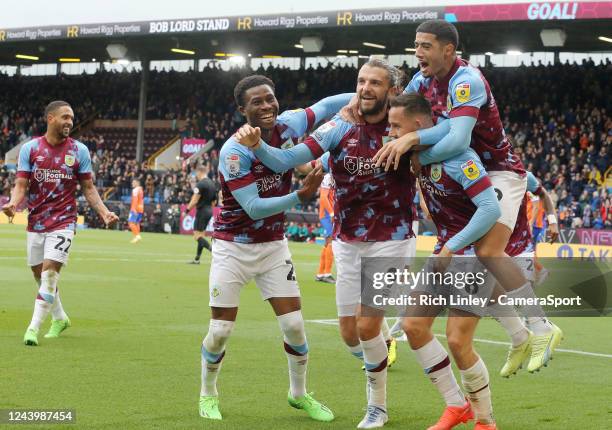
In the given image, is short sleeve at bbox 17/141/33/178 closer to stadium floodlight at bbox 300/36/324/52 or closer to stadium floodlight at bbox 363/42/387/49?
stadium floodlight at bbox 300/36/324/52

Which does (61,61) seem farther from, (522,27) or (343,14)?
(522,27)

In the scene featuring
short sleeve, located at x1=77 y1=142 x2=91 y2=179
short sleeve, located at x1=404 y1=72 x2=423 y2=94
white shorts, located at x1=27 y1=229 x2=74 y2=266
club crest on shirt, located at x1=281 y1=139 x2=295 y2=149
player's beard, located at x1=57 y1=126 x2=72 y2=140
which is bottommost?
white shorts, located at x1=27 y1=229 x2=74 y2=266

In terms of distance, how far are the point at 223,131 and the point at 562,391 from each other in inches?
1695

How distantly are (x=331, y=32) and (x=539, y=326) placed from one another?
1523 inches

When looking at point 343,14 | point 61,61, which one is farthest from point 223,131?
point 61,61

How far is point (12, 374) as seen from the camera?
8.35 meters

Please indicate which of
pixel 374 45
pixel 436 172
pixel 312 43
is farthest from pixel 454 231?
pixel 374 45

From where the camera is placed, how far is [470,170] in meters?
6.07

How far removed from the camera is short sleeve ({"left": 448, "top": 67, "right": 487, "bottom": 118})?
612cm

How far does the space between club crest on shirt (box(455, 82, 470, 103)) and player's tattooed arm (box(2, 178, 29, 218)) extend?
5.70 m

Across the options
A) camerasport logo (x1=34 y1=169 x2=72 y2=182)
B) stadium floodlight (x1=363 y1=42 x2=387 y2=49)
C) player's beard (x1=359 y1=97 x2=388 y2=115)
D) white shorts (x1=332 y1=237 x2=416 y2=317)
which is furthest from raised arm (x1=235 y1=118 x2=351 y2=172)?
stadium floodlight (x1=363 y1=42 x2=387 y2=49)

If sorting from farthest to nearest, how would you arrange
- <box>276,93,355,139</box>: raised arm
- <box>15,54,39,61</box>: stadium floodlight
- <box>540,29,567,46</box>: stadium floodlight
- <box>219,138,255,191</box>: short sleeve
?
<box>15,54,39,61</box>: stadium floodlight → <box>540,29,567,46</box>: stadium floodlight → <box>276,93,355,139</box>: raised arm → <box>219,138,255,191</box>: short sleeve

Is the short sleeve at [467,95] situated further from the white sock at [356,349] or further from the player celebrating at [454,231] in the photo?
the white sock at [356,349]

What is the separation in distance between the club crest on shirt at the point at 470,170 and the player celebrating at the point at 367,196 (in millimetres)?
851
